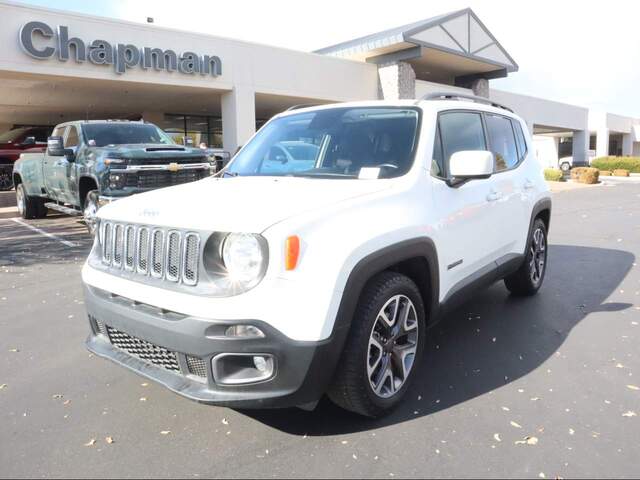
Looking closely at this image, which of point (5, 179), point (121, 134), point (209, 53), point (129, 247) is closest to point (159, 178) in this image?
point (121, 134)

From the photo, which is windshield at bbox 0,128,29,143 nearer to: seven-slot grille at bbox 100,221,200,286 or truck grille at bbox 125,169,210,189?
truck grille at bbox 125,169,210,189

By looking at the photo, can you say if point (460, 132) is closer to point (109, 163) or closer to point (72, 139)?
point (109, 163)

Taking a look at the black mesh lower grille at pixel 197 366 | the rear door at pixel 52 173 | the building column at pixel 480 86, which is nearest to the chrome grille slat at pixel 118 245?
the black mesh lower grille at pixel 197 366

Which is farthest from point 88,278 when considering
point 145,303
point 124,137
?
point 124,137

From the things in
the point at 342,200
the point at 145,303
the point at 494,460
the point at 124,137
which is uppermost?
the point at 124,137

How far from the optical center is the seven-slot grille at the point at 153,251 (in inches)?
107

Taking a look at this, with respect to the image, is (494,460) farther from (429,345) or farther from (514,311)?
(514,311)

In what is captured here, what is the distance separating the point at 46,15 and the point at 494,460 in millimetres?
17262

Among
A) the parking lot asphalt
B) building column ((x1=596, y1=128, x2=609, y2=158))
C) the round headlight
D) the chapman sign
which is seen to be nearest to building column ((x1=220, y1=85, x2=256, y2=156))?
the chapman sign

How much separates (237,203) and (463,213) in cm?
165

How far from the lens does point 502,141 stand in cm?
488

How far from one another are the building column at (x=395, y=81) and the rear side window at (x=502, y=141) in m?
19.4

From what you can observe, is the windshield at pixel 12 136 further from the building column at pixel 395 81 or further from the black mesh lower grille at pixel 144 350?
the black mesh lower grille at pixel 144 350

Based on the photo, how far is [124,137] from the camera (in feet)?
31.8
